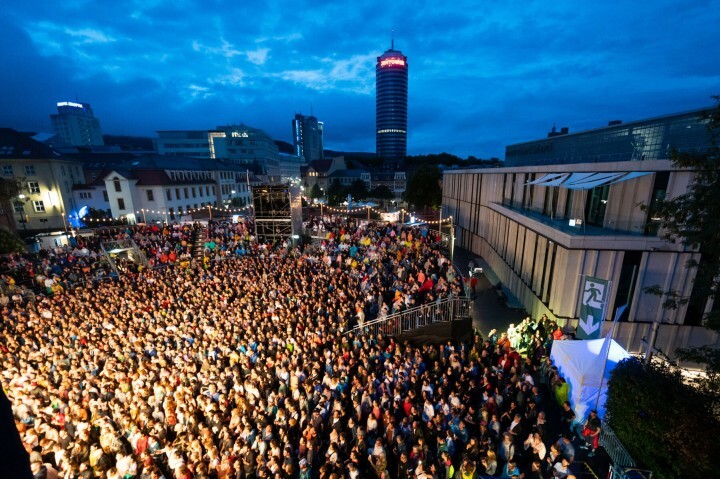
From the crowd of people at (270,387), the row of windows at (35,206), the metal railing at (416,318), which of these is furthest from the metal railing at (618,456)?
the row of windows at (35,206)

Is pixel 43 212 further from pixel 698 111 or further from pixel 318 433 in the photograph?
pixel 698 111

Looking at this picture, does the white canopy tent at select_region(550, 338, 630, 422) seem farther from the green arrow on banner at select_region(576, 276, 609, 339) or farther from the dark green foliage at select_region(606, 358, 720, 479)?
the dark green foliage at select_region(606, 358, 720, 479)

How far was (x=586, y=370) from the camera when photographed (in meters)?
8.50

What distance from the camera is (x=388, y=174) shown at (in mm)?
94250

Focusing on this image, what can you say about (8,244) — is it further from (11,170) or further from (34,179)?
(11,170)

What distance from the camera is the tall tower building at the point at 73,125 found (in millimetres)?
157500

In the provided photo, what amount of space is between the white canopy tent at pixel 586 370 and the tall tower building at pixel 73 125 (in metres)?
200

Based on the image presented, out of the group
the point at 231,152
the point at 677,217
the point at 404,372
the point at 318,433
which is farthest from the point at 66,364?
the point at 231,152

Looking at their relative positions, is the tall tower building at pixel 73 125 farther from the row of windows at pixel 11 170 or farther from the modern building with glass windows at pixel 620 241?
the modern building with glass windows at pixel 620 241

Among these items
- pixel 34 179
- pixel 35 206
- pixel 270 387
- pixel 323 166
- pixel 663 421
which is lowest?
pixel 270 387

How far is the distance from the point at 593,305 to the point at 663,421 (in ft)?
13.4

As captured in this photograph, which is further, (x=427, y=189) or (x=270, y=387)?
(x=427, y=189)

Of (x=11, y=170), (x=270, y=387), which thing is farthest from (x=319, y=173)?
(x=270, y=387)

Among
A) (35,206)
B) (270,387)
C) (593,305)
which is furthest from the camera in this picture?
(35,206)
